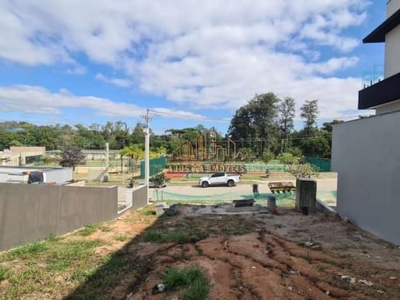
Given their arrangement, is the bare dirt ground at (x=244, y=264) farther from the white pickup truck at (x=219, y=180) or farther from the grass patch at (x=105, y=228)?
the white pickup truck at (x=219, y=180)

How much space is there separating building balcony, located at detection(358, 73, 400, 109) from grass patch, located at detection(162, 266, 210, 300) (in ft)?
29.7

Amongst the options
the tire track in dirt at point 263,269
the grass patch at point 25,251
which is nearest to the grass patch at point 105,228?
the grass patch at point 25,251

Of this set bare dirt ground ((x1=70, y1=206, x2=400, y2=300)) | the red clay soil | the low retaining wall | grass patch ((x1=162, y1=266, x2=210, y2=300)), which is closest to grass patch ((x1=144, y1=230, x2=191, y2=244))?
bare dirt ground ((x1=70, y1=206, x2=400, y2=300))

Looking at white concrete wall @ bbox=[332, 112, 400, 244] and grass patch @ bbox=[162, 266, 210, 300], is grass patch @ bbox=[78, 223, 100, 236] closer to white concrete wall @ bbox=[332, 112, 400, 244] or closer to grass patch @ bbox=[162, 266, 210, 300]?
grass patch @ bbox=[162, 266, 210, 300]

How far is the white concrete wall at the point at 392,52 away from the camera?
11130 mm

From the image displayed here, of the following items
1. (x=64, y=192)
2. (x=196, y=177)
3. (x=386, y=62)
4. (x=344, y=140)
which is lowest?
(x=196, y=177)

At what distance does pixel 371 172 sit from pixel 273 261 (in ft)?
16.3

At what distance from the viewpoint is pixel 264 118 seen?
60.5 meters

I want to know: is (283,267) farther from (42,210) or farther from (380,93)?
(380,93)

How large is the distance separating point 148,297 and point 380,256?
16.5 ft

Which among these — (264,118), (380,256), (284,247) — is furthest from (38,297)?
(264,118)

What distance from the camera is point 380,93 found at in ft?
35.2

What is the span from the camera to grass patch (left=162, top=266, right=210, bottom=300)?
3.84 m

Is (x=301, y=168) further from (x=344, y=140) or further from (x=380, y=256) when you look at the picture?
(x=380, y=256)
